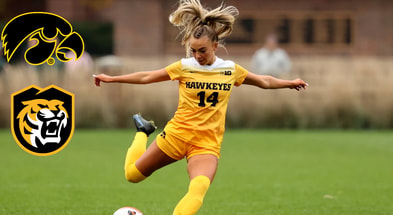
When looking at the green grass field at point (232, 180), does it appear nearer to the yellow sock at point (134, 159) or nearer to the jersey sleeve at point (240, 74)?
the yellow sock at point (134, 159)

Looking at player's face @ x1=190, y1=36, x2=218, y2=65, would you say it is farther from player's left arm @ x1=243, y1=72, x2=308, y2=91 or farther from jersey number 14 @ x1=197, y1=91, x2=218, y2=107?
player's left arm @ x1=243, y1=72, x2=308, y2=91

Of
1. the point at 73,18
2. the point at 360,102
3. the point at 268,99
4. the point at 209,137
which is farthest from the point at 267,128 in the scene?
the point at 73,18

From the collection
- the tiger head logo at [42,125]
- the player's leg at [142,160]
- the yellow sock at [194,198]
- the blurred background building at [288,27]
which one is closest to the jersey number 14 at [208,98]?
the player's leg at [142,160]

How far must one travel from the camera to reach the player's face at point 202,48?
6.07m

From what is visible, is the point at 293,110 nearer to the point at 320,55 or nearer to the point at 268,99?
the point at 268,99

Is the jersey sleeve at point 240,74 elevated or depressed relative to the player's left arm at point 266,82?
elevated

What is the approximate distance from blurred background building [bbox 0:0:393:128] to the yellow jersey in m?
11.1

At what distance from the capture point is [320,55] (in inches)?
1017

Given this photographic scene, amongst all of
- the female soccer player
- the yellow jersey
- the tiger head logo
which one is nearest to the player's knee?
the female soccer player

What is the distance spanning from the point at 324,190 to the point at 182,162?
3471 mm

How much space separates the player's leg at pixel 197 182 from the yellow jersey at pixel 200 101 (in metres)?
0.15

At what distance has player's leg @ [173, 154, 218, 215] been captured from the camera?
5691 mm

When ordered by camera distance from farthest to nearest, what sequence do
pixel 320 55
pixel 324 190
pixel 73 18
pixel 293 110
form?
pixel 73 18
pixel 320 55
pixel 293 110
pixel 324 190

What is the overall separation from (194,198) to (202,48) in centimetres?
123
